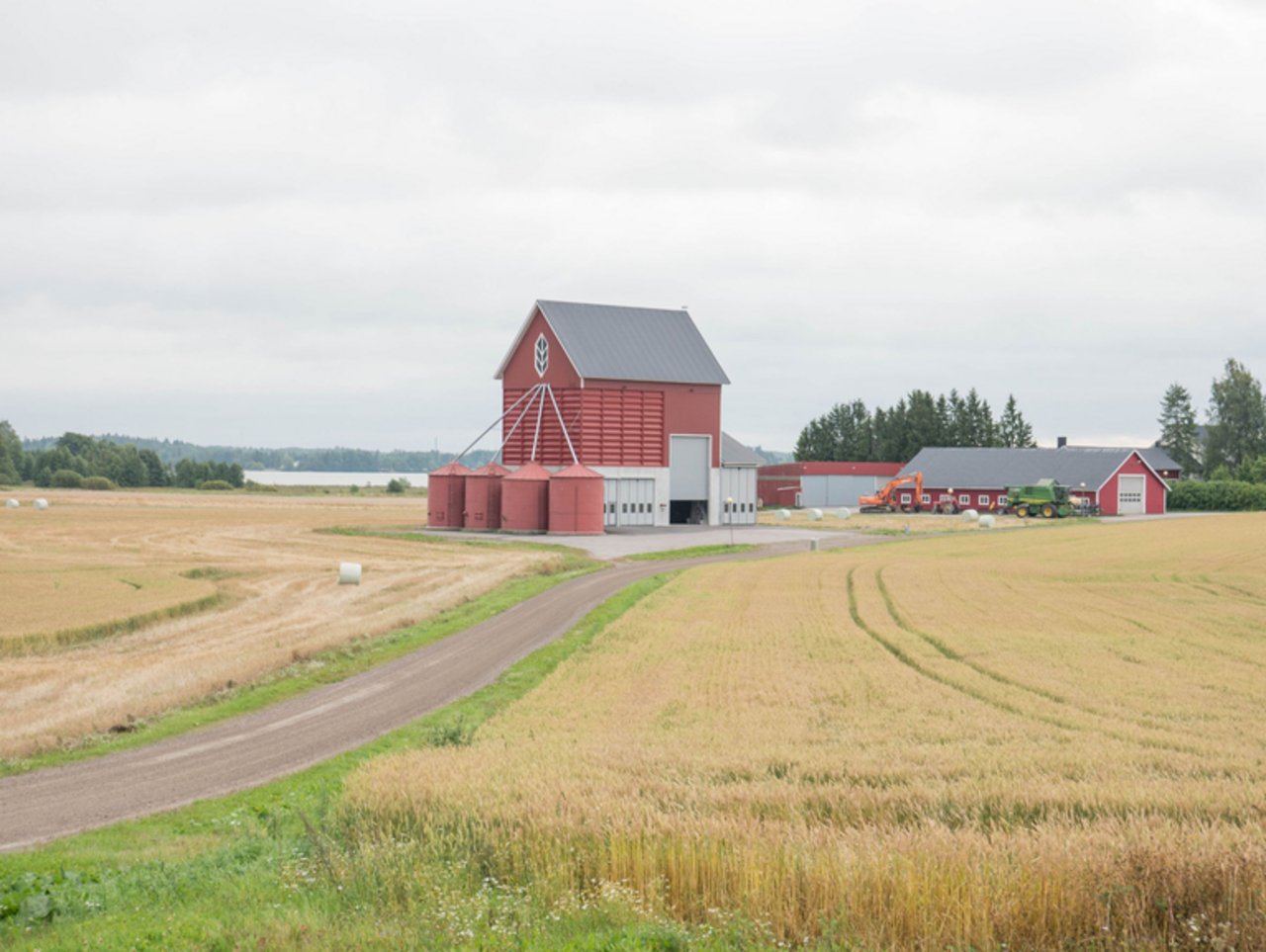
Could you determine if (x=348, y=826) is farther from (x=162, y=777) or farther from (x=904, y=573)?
(x=904, y=573)

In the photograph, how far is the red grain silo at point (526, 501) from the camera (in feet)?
248

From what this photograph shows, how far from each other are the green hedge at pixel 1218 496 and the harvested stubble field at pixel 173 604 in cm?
8640

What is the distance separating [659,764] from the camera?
15.9 metres

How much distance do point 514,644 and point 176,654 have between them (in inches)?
326

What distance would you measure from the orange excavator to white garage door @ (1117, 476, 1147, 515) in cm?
1800

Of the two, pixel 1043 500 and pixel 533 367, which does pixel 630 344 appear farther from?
pixel 1043 500

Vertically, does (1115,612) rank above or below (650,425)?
below

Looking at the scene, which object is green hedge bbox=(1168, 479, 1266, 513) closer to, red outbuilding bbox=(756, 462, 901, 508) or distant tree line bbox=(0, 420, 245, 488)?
red outbuilding bbox=(756, 462, 901, 508)

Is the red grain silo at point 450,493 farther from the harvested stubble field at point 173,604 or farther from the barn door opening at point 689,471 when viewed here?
the barn door opening at point 689,471

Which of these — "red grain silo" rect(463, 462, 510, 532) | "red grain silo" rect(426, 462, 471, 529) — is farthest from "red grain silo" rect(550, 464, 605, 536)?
"red grain silo" rect(426, 462, 471, 529)

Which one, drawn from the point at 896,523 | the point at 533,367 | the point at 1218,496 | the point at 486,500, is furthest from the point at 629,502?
the point at 1218,496

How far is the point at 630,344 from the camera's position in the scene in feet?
281

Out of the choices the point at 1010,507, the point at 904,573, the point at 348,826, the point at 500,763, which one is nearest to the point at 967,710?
the point at 500,763

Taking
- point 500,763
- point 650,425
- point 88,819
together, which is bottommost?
point 88,819
